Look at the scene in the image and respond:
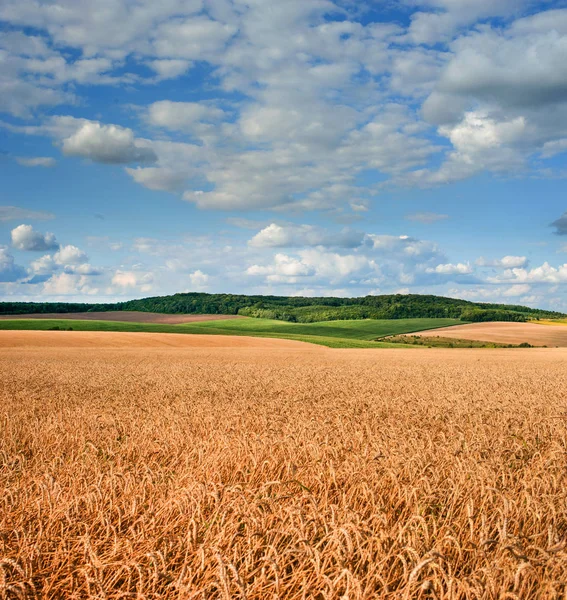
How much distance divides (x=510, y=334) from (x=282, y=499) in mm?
76412

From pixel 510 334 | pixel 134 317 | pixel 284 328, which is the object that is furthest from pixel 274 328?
pixel 510 334

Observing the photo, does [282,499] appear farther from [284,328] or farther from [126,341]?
[284,328]

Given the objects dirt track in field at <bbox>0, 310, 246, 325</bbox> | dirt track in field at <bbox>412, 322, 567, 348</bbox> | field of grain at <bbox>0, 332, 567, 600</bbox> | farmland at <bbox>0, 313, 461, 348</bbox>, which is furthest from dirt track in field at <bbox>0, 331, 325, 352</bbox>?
field of grain at <bbox>0, 332, 567, 600</bbox>

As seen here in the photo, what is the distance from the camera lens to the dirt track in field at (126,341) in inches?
2029

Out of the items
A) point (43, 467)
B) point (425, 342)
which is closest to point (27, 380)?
point (43, 467)

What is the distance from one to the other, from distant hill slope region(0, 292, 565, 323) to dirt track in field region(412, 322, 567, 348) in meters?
20.7

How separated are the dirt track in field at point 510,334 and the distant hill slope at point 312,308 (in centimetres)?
2073

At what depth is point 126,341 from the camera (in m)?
55.0

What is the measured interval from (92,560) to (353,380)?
1452 cm

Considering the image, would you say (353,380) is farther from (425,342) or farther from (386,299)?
(386,299)

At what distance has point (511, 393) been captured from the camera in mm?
13969

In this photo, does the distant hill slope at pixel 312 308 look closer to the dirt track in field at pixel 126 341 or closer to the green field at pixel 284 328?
the green field at pixel 284 328

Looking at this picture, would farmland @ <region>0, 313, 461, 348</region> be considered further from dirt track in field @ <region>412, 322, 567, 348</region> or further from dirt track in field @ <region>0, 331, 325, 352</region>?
dirt track in field @ <region>0, 331, 325, 352</region>

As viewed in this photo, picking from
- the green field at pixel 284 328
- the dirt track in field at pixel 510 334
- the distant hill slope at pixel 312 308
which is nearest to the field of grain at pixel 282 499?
the green field at pixel 284 328
